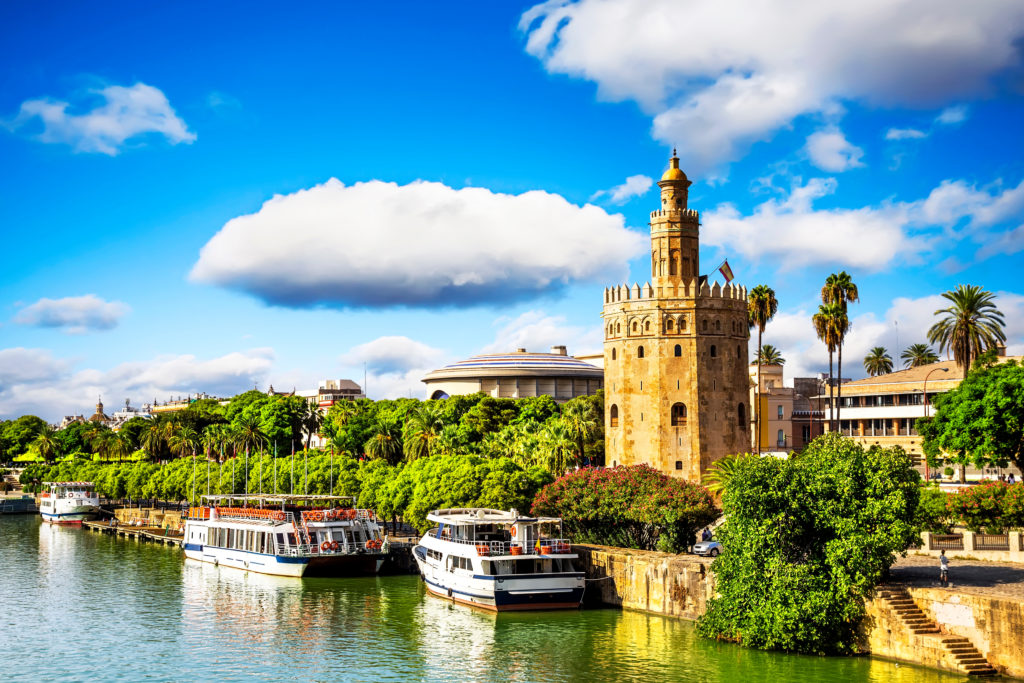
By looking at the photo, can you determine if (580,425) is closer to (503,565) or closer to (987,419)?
(987,419)

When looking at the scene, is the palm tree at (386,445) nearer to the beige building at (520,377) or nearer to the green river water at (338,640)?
the green river water at (338,640)

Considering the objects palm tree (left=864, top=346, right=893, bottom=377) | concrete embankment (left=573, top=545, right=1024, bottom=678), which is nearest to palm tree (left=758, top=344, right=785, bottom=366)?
palm tree (left=864, top=346, right=893, bottom=377)

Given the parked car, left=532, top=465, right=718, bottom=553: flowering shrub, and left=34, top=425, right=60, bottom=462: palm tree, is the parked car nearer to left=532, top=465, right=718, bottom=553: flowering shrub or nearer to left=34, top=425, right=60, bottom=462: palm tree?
left=532, top=465, right=718, bottom=553: flowering shrub

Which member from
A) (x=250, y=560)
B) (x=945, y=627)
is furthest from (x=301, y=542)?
(x=945, y=627)

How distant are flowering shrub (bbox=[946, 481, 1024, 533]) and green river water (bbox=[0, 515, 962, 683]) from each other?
42.5ft

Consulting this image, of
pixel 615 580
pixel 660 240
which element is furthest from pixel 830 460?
pixel 660 240

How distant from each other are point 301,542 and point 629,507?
20.4 meters

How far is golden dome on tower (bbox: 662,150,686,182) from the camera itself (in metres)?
73.4

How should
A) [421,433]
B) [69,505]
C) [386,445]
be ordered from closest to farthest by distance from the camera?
1. [421,433]
2. [386,445]
3. [69,505]

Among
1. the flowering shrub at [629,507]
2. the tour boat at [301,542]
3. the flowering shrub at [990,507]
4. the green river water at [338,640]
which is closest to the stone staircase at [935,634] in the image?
the green river water at [338,640]

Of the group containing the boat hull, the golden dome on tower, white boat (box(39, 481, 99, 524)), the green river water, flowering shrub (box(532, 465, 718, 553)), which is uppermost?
the golden dome on tower

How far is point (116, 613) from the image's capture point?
49.3m

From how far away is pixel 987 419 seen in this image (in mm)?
63312

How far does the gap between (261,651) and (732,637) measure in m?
18.2
